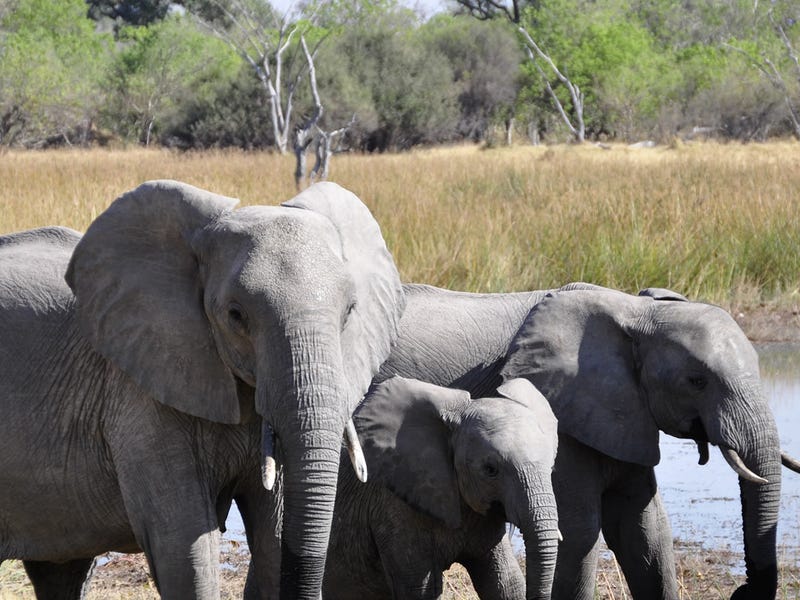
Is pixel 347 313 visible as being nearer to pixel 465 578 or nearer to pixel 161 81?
pixel 465 578

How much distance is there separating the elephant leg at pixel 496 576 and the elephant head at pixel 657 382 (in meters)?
0.55

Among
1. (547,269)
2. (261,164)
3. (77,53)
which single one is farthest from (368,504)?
(77,53)

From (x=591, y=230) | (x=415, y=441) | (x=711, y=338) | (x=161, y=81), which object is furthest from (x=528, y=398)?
(x=161, y=81)

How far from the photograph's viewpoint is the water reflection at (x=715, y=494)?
6008 millimetres

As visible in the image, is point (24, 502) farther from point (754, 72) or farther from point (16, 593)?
point (754, 72)

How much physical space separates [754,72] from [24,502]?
1467 inches

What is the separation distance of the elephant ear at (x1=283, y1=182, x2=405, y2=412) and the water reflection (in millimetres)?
2685

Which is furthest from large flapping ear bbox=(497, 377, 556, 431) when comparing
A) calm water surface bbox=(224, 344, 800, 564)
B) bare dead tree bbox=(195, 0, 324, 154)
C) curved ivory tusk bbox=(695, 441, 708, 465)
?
bare dead tree bbox=(195, 0, 324, 154)

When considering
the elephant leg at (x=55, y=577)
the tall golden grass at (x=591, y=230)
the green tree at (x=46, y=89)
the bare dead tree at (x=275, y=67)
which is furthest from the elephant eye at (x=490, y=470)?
the green tree at (x=46, y=89)

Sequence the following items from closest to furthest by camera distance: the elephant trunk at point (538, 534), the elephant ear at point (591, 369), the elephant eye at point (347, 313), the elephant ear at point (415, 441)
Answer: the elephant eye at point (347, 313)
the elephant trunk at point (538, 534)
the elephant ear at point (415, 441)
the elephant ear at point (591, 369)

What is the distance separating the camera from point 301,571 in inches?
123

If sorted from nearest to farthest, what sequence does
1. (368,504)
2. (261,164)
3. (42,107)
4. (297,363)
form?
(297,363) → (368,504) → (261,164) → (42,107)

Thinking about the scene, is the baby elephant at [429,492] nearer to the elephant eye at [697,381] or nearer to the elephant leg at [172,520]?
the elephant eye at [697,381]

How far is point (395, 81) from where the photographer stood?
37.2 metres
